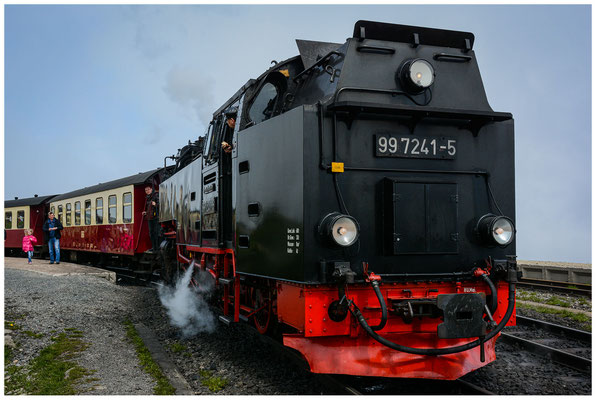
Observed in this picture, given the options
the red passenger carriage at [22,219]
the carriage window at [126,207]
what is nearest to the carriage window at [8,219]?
the red passenger carriage at [22,219]

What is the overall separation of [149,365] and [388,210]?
114 inches

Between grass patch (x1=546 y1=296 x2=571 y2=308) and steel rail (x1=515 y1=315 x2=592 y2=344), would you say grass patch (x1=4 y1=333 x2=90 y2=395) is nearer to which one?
steel rail (x1=515 y1=315 x2=592 y2=344)

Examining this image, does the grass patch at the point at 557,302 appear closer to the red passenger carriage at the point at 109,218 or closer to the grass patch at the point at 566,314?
the grass patch at the point at 566,314

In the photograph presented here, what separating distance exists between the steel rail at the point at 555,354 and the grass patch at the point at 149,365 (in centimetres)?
404

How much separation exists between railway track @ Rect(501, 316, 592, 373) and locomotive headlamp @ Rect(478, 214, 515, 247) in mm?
1809

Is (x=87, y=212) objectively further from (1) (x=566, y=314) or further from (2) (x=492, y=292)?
(2) (x=492, y=292)

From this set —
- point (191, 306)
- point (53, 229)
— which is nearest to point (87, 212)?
point (53, 229)

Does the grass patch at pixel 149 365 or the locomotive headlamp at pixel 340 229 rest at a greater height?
the locomotive headlamp at pixel 340 229

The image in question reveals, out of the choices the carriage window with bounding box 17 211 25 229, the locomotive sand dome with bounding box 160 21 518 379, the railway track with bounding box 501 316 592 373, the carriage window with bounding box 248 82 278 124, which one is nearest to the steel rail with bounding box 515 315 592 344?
the railway track with bounding box 501 316 592 373

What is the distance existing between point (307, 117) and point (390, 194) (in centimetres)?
95

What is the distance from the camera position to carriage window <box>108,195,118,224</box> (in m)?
16.2

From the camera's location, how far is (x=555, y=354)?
19.4ft

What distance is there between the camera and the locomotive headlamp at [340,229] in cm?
422

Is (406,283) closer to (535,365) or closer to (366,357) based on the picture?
(366,357)
